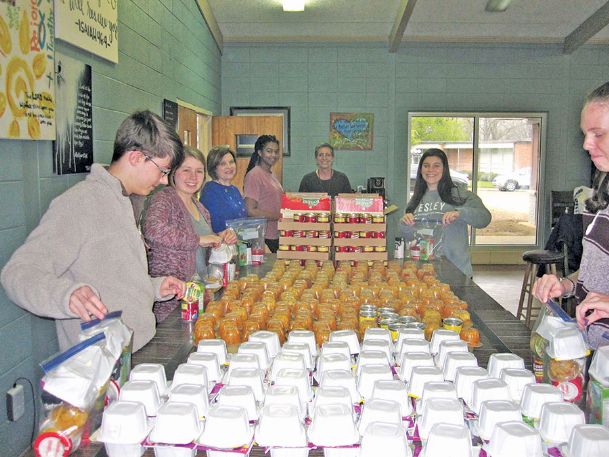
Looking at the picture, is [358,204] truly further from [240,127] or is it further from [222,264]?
[240,127]

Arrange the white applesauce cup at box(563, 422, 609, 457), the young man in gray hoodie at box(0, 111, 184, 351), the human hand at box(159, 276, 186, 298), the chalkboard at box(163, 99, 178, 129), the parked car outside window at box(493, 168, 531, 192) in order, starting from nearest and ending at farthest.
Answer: the white applesauce cup at box(563, 422, 609, 457) < the young man in gray hoodie at box(0, 111, 184, 351) < the human hand at box(159, 276, 186, 298) < the chalkboard at box(163, 99, 178, 129) < the parked car outside window at box(493, 168, 531, 192)

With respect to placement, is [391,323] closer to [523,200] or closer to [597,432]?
[597,432]

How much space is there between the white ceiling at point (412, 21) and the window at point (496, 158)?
109 centimetres

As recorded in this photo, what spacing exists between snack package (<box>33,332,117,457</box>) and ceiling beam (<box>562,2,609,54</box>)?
7870mm

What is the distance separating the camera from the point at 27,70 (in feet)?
8.34

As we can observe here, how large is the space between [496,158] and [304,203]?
5.97m

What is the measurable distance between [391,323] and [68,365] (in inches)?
41.8

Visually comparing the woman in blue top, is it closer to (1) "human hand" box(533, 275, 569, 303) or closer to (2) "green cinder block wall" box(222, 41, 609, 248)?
(1) "human hand" box(533, 275, 569, 303)

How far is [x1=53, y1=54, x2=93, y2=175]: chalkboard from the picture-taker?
3023 millimetres

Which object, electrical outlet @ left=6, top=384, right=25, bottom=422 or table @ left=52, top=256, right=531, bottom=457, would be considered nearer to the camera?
table @ left=52, top=256, right=531, bottom=457

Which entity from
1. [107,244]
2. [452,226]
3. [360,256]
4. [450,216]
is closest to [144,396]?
[107,244]

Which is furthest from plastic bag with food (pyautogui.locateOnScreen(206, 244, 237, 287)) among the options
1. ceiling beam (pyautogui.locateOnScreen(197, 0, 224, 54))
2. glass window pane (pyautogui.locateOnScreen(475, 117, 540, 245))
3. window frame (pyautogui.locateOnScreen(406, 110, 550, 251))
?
glass window pane (pyautogui.locateOnScreen(475, 117, 540, 245))

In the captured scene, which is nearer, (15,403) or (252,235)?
(15,403)

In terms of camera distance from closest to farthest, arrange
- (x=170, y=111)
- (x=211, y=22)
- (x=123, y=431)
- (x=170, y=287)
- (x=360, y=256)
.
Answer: (x=123, y=431)
(x=170, y=287)
(x=360, y=256)
(x=170, y=111)
(x=211, y=22)
